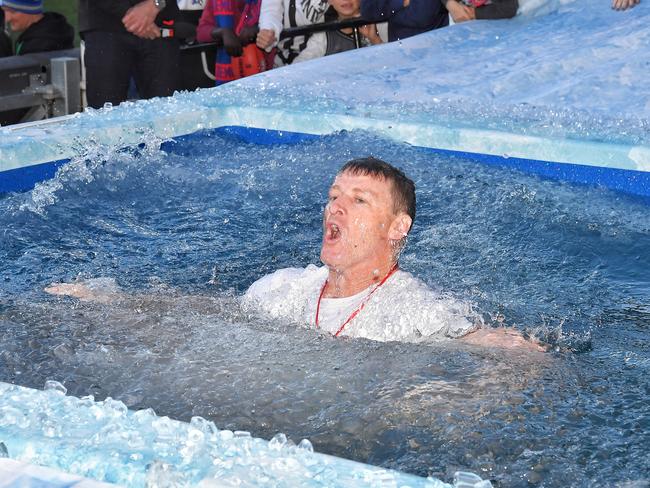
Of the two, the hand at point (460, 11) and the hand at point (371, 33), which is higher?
the hand at point (460, 11)

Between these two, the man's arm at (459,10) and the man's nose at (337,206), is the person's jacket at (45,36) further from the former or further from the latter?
the man's nose at (337,206)

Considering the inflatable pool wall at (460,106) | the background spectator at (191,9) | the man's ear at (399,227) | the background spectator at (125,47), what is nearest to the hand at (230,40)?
the background spectator at (191,9)

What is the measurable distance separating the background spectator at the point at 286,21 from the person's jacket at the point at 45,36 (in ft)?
5.17

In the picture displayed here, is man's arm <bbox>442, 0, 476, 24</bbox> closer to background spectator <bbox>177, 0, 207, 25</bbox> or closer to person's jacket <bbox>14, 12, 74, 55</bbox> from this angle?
background spectator <bbox>177, 0, 207, 25</bbox>

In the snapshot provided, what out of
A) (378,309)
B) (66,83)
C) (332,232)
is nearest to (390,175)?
(332,232)

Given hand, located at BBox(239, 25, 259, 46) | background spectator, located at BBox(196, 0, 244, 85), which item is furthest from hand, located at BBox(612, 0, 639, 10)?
background spectator, located at BBox(196, 0, 244, 85)

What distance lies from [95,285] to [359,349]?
96 cm

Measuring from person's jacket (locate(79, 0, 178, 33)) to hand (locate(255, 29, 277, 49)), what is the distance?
0.83m

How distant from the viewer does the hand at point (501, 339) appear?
109 inches

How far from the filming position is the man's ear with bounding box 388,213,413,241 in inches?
121

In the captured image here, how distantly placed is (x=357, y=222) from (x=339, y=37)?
4.04 meters

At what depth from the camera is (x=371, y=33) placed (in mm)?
6844

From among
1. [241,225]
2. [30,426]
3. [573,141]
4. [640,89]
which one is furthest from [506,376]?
[640,89]

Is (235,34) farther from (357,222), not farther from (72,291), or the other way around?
(357,222)
